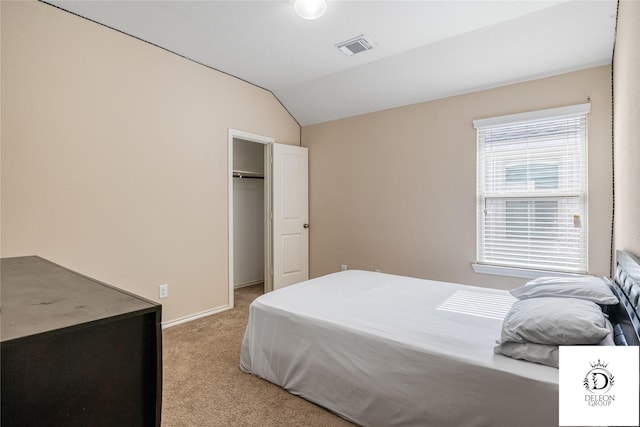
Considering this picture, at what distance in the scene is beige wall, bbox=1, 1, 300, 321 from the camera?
7.95 ft

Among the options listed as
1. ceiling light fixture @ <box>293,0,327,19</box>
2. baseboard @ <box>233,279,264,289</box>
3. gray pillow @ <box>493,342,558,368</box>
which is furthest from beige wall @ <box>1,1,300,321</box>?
gray pillow @ <box>493,342,558,368</box>

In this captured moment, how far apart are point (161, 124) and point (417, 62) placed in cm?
264

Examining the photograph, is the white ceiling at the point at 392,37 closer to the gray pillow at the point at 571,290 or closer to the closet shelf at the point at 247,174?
the closet shelf at the point at 247,174

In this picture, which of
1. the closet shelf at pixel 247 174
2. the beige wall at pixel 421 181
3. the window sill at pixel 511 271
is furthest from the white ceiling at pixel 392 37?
the window sill at pixel 511 271

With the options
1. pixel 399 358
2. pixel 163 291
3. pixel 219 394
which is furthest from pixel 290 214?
pixel 399 358

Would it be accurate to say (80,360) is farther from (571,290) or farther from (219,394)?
(571,290)

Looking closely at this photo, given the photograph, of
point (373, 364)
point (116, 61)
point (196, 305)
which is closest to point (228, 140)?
point (116, 61)

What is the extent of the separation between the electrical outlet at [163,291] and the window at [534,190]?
10.7 feet

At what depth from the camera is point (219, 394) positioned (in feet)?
6.85

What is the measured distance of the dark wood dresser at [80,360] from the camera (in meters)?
0.68

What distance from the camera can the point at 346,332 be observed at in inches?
71.7

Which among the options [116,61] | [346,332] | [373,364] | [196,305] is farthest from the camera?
[196,305]

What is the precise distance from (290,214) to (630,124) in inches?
140

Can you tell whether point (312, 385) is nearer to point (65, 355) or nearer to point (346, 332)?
point (346, 332)
